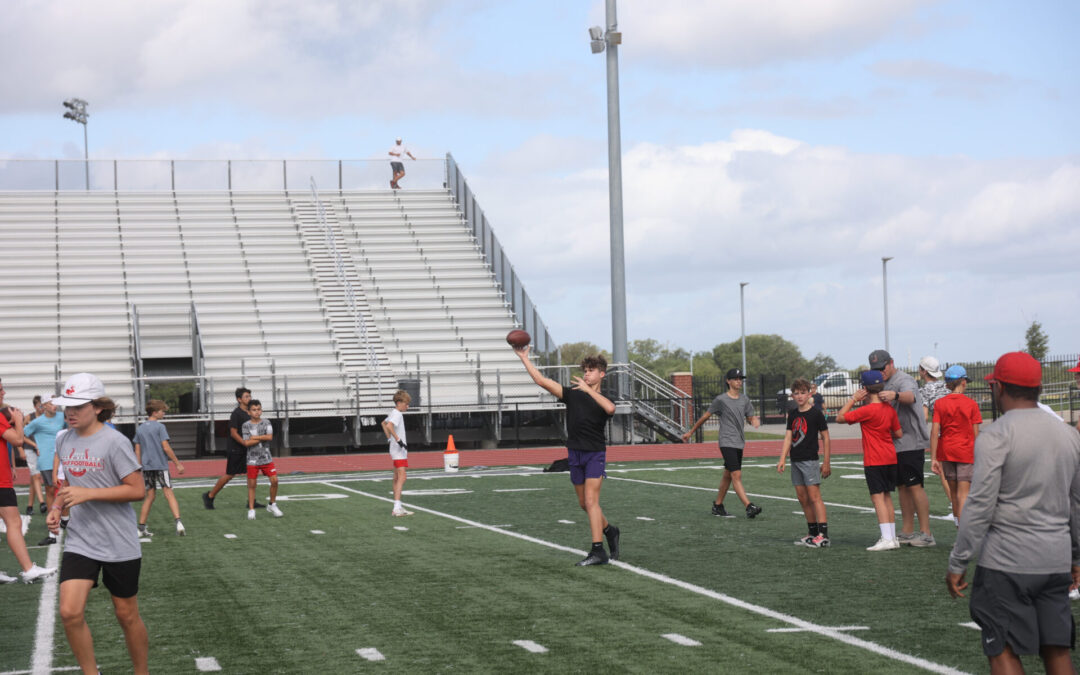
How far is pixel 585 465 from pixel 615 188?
22.3 m

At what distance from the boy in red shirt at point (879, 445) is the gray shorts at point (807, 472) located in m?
0.61

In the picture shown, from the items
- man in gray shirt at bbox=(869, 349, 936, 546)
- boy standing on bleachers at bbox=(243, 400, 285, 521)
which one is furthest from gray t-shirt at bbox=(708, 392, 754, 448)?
boy standing on bleachers at bbox=(243, 400, 285, 521)

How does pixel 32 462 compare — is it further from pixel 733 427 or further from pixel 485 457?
pixel 485 457

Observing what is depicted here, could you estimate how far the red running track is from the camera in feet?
95.0

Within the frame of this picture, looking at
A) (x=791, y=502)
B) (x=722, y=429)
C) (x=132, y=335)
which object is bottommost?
(x=791, y=502)

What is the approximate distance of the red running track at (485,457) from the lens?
1140 inches

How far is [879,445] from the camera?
40.0 feet

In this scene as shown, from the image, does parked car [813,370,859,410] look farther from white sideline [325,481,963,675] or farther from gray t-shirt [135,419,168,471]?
white sideline [325,481,963,675]

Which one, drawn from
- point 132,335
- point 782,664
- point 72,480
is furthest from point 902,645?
point 132,335

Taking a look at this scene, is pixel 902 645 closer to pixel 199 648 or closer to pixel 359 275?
pixel 199 648

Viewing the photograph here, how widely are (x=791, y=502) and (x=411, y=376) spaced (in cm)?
1805

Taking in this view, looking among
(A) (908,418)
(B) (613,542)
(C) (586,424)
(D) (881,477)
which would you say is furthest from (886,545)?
(C) (586,424)

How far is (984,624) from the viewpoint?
546 cm

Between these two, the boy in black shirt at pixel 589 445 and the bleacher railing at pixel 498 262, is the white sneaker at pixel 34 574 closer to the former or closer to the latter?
the boy in black shirt at pixel 589 445
